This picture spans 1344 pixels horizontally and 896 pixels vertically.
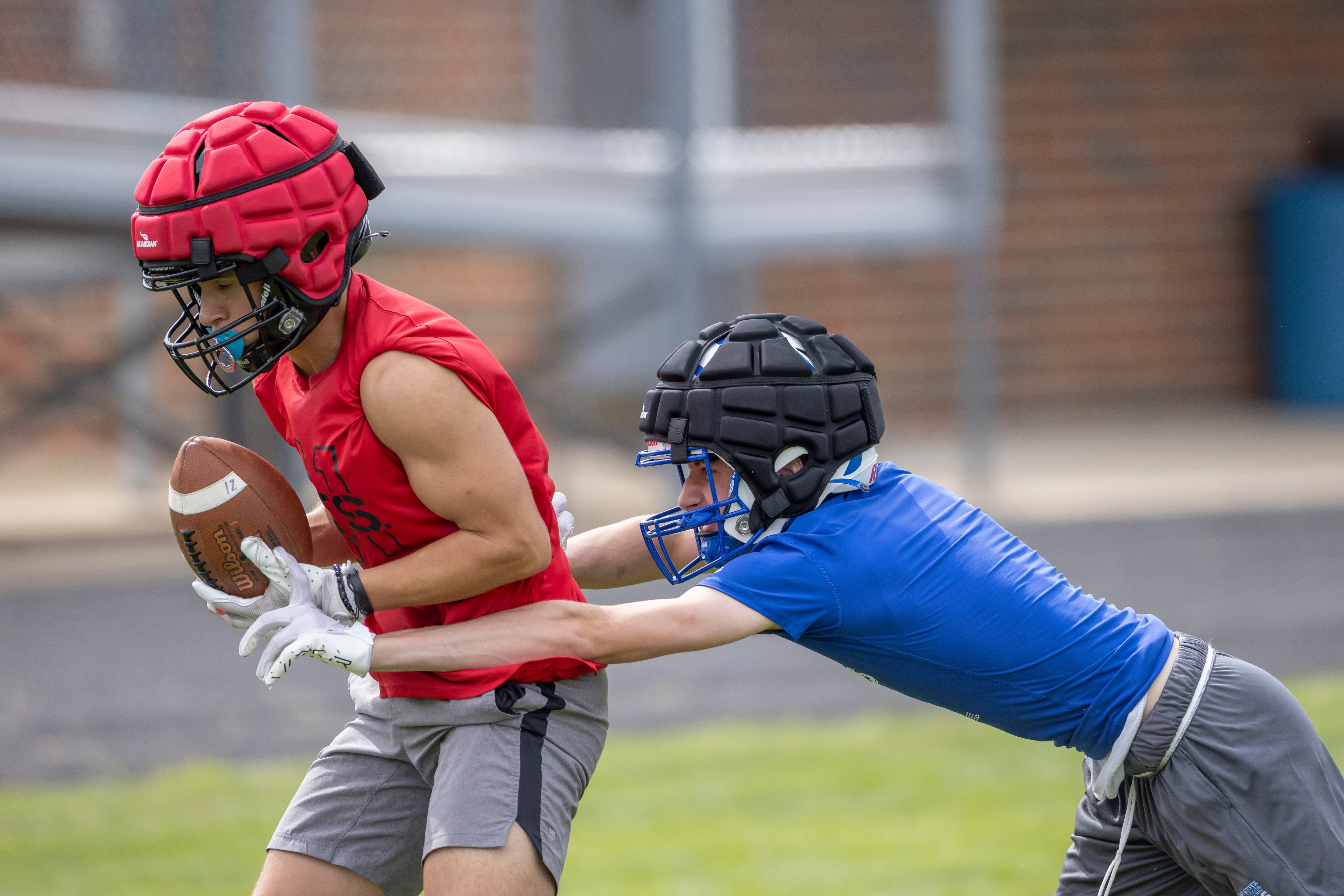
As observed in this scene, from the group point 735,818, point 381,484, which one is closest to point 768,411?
point 381,484

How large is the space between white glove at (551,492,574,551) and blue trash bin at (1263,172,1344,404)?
12.6 m

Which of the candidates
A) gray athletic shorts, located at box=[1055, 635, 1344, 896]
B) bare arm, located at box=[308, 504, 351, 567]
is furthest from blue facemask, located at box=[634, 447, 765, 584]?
gray athletic shorts, located at box=[1055, 635, 1344, 896]

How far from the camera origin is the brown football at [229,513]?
2.96m

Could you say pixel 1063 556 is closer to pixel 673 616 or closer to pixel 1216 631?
pixel 1216 631

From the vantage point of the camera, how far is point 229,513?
299cm

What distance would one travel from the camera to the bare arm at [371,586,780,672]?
2.73m

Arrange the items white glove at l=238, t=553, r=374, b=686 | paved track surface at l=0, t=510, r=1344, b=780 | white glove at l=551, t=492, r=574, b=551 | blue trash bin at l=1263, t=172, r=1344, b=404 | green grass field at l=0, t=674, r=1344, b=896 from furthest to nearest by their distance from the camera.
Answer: blue trash bin at l=1263, t=172, r=1344, b=404 → paved track surface at l=0, t=510, r=1344, b=780 → green grass field at l=0, t=674, r=1344, b=896 → white glove at l=551, t=492, r=574, b=551 → white glove at l=238, t=553, r=374, b=686

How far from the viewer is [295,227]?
2773mm

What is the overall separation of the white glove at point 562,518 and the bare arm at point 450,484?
315mm

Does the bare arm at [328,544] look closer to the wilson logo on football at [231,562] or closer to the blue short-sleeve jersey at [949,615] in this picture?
the wilson logo on football at [231,562]

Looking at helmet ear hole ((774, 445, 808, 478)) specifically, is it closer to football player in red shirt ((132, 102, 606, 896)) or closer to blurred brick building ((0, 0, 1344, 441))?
football player in red shirt ((132, 102, 606, 896))

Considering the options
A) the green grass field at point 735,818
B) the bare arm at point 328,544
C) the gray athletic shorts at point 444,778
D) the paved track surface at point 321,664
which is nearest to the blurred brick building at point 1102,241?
the paved track surface at point 321,664

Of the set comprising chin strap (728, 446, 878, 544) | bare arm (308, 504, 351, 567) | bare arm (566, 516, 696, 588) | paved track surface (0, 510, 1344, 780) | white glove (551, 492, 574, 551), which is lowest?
paved track surface (0, 510, 1344, 780)

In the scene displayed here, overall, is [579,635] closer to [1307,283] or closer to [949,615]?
[949,615]
